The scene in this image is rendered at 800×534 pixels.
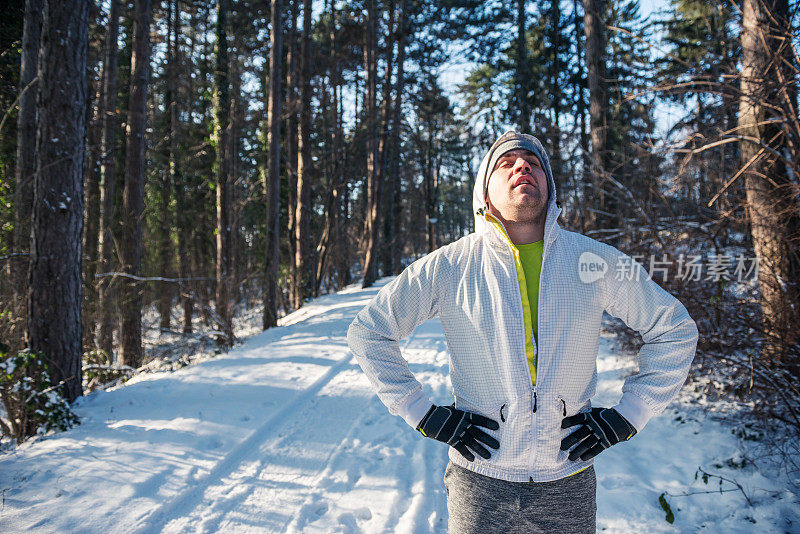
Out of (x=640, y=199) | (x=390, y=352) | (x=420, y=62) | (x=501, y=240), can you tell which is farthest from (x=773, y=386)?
(x=420, y=62)

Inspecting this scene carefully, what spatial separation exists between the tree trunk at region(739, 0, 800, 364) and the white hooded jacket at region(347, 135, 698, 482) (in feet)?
10.6

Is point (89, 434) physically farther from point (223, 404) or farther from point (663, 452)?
point (663, 452)

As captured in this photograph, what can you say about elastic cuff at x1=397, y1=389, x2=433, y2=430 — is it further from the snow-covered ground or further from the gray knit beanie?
the snow-covered ground

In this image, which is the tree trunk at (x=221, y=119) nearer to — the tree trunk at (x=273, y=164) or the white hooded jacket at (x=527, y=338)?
the tree trunk at (x=273, y=164)

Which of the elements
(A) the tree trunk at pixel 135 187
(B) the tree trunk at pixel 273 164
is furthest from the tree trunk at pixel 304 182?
(A) the tree trunk at pixel 135 187

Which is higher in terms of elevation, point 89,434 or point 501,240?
point 501,240

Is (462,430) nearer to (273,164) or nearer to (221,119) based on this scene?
(273,164)

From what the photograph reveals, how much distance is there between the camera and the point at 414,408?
6.04 feet

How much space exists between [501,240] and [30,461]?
4.42 meters

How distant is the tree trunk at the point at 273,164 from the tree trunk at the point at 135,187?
261 cm

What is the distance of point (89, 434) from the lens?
4.27 meters

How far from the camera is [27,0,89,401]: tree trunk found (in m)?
4.89

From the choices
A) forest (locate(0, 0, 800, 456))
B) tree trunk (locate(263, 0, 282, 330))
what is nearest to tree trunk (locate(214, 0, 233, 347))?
forest (locate(0, 0, 800, 456))

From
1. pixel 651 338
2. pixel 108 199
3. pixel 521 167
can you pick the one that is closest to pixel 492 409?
pixel 651 338
